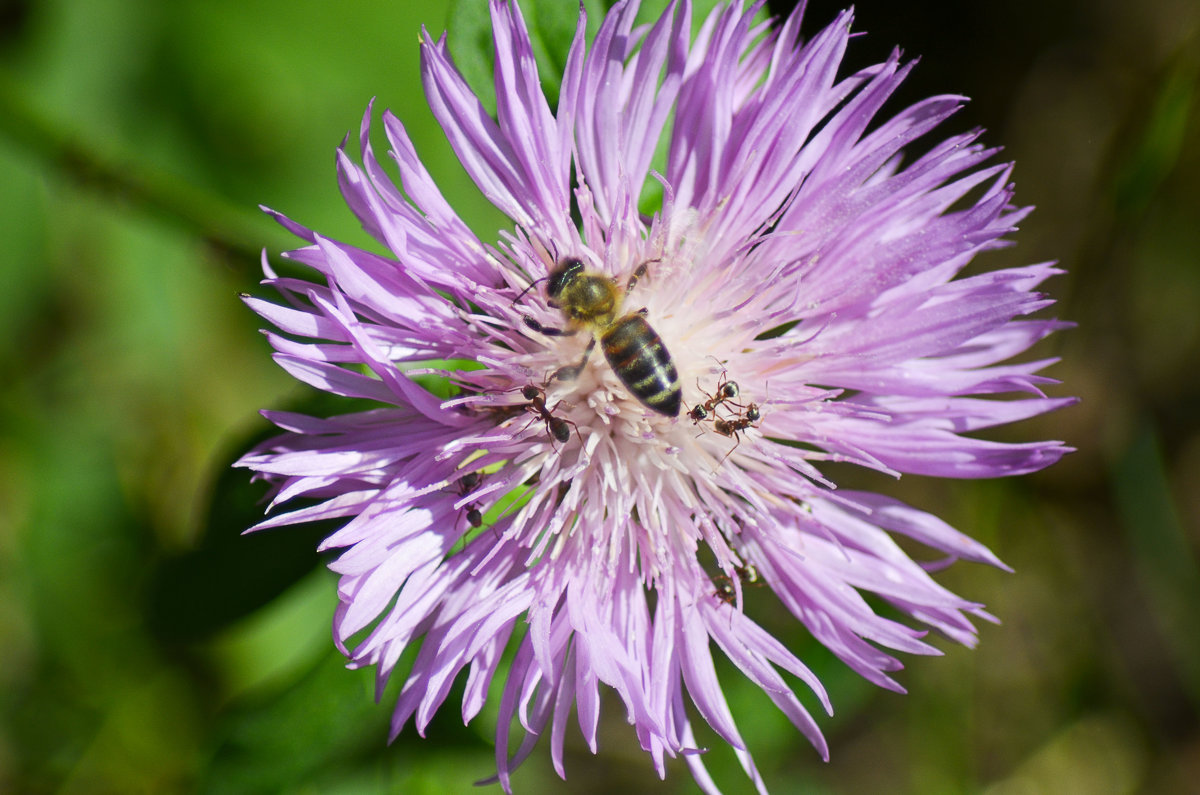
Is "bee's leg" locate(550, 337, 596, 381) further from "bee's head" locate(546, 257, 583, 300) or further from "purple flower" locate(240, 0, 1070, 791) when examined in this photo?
"bee's head" locate(546, 257, 583, 300)

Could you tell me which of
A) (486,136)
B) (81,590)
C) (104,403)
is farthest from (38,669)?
(486,136)

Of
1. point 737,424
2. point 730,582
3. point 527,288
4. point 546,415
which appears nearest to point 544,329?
point 527,288

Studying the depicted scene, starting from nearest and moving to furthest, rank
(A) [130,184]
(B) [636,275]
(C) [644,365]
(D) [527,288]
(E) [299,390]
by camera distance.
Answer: (C) [644,365], (D) [527,288], (B) [636,275], (A) [130,184], (E) [299,390]

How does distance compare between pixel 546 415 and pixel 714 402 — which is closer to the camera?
pixel 546 415

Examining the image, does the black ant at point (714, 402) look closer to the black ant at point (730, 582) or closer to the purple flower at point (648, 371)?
the purple flower at point (648, 371)

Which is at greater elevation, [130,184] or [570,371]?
[130,184]

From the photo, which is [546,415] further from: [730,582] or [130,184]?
[130,184]

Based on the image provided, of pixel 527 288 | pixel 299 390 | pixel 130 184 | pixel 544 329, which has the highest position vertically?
pixel 130 184

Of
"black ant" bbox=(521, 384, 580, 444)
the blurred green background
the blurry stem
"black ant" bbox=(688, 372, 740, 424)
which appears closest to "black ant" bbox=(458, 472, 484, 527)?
"black ant" bbox=(521, 384, 580, 444)
